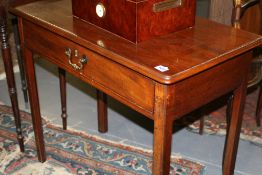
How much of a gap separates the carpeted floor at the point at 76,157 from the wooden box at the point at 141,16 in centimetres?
96

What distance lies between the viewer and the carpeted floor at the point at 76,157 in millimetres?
2316

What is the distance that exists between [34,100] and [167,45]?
3.07 ft

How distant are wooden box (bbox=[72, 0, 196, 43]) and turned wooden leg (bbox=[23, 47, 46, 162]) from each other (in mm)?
502

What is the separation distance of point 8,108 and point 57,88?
1.42 feet

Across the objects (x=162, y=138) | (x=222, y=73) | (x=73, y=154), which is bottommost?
(x=73, y=154)

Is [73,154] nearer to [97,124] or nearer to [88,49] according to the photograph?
[97,124]

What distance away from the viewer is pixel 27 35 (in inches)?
78.0

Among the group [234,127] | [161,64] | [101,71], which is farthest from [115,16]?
[234,127]

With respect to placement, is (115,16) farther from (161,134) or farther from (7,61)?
(7,61)

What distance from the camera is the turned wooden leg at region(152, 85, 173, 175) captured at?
137 cm

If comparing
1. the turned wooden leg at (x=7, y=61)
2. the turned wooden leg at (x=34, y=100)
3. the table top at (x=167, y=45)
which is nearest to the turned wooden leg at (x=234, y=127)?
the table top at (x=167, y=45)

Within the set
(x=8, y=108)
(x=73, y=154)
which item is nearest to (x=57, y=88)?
(x=8, y=108)

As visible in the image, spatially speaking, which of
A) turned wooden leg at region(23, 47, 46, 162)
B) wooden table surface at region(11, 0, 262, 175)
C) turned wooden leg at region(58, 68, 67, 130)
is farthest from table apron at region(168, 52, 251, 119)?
turned wooden leg at region(58, 68, 67, 130)

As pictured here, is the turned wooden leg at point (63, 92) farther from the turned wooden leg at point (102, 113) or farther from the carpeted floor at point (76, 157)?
the turned wooden leg at point (102, 113)
